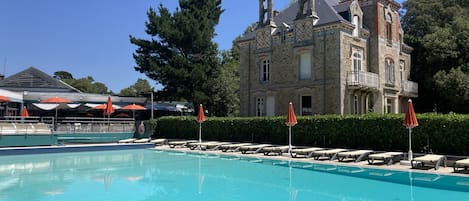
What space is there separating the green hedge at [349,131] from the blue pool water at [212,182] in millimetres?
3934

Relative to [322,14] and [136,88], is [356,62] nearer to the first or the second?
[322,14]

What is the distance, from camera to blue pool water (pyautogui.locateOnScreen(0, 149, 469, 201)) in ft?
38.0

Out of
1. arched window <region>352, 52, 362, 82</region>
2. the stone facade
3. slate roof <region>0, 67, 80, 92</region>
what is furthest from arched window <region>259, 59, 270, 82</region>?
slate roof <region>0, 67, 80, 92</region>

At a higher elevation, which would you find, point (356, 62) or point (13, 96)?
point (356, 62)

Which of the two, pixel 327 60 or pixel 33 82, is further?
pixel 33 82

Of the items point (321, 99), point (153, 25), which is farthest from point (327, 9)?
point (153, 25)

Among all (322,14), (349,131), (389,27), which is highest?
(322,14)

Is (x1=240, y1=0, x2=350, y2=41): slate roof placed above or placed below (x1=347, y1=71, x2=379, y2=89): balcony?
above

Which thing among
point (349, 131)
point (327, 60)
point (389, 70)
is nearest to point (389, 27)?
point (389, 70)

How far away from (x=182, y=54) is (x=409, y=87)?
1978cm

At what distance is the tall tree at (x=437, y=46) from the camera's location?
94.3 ft

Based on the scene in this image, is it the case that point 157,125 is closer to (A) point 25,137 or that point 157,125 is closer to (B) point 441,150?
(A) point 25,137

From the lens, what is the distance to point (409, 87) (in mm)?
30531

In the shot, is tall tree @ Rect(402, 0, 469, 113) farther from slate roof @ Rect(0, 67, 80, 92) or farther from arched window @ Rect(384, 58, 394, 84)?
slate roof @ Rect(0, 67, 80, 92)
